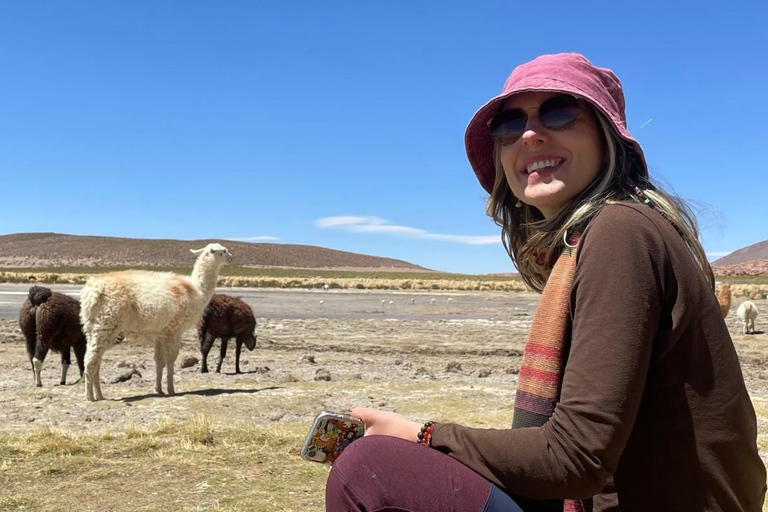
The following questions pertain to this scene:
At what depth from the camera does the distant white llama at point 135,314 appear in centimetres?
905

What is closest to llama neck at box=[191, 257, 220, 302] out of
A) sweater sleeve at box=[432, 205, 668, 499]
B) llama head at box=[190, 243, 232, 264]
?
llama head at box=[190, 243, 232, 264]

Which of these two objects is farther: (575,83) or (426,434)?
(575,83)

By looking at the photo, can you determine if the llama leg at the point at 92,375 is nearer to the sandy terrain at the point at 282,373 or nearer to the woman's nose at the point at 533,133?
the sandy terrain at the point at 282,373

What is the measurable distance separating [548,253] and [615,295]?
428 mm

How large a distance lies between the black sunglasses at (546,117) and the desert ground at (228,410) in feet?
10.6

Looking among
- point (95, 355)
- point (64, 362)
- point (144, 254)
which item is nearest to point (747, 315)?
point (95, 355)

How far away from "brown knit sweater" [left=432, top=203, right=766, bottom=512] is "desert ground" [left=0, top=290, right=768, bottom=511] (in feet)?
10.6

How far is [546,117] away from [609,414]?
0.92 metres

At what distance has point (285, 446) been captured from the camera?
5.98 metres

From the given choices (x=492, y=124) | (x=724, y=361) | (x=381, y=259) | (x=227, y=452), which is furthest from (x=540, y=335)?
(x=381, y=259)

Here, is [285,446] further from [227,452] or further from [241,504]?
[241,504]

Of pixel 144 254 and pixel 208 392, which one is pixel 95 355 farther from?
pixel 144 254

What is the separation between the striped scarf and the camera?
170cm

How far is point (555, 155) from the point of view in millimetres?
2037
